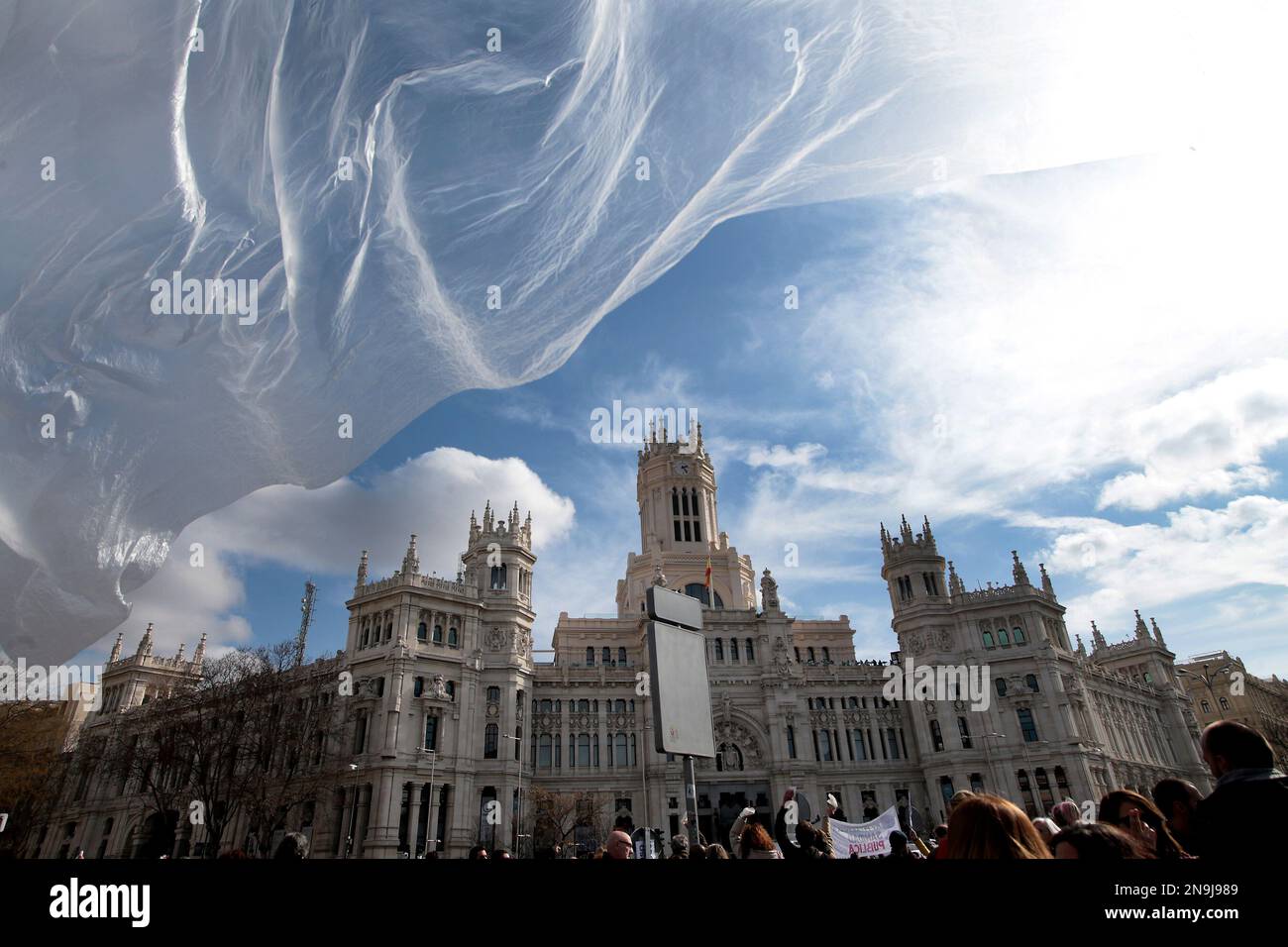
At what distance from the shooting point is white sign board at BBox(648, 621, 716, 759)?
12711 millimetres

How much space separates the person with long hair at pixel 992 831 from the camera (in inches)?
175

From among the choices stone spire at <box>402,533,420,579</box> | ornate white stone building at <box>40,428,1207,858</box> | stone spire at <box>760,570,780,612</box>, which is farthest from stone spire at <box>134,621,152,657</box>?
stone spire at <box>760,570,780,612</box>

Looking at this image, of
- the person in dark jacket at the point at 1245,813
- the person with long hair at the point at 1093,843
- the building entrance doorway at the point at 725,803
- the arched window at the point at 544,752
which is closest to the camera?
the person with long hair at the point at 1093,843

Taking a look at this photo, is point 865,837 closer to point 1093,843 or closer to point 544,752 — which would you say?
point 1093,843

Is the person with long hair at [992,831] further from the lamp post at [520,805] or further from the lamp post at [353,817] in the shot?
the lamp post at [353,817]

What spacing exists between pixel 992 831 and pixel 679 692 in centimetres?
938

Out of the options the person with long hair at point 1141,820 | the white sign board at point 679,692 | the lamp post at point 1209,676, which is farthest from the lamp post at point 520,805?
the lamp post at point 1209,676

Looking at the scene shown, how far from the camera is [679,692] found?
13.5 m

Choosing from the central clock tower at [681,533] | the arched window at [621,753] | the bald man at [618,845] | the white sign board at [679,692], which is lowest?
the bald man at [618,845]

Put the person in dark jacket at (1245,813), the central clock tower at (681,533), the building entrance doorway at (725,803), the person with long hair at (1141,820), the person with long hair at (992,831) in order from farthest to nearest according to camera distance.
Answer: the central clock tower at (681,533) → the building entrance doorway at (725,803) → the person with long hair at (1141,820) → the person in dark jacket at (1245,813) → the person with long hair at (992,831)

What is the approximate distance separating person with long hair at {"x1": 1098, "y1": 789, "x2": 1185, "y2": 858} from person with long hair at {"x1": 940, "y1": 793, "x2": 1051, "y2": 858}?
84.4 inches

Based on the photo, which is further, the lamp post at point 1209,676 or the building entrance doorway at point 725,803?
the lamp post at point 1209,676

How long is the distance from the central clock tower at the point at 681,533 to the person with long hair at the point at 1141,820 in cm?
7067
